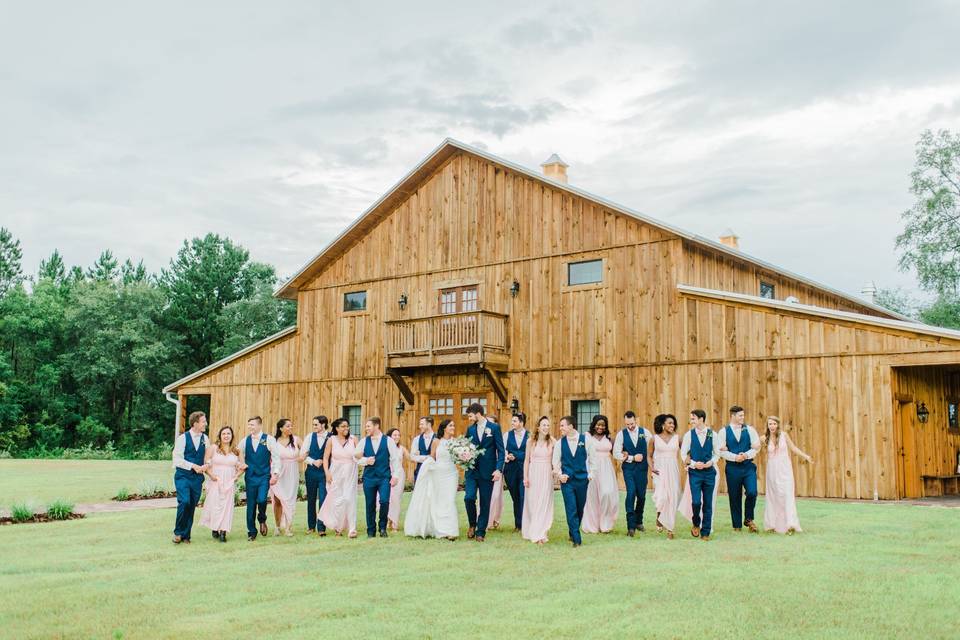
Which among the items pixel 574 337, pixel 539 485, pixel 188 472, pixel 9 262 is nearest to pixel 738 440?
pixel 539 485

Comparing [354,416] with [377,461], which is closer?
[377,461]

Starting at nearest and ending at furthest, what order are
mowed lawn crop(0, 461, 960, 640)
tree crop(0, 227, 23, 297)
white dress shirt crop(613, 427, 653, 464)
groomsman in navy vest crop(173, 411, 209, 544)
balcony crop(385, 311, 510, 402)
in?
mowed lawn crop(0, 461, 960, 640) → groomsman in navy vest crop(173, 411, 209, 544) → white dress shirt crop(613, 427, 653, 464) → balcony crop(385, 311, 510, 402) → tree crop(0, 227, 23, 297)

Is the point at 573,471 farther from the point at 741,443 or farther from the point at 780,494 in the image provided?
the point at 780,494

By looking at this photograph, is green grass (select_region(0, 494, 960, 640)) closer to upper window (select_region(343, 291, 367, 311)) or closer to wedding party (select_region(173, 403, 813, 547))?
wedding party (select_region(173, 403, 813, 547))

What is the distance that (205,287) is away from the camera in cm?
5416

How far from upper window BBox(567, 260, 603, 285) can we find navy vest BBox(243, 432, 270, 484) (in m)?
11.1

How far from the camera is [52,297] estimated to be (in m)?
54.2

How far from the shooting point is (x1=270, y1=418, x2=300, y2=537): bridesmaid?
516 inches

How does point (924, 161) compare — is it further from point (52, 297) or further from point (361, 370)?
point (52, 297)

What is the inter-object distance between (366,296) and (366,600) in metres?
18.6

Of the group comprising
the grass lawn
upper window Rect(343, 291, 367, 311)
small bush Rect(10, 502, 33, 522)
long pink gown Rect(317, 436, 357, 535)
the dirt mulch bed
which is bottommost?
the grass lawn

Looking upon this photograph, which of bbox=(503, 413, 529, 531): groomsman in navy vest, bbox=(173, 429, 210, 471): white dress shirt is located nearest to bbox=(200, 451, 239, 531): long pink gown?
bbox=(173, 429, 210, 471): white dress shirt

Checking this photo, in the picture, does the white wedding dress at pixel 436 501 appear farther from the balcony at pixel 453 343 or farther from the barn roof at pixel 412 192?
the barn roof at pixel 412 192

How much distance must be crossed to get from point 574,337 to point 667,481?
30.8 ft
